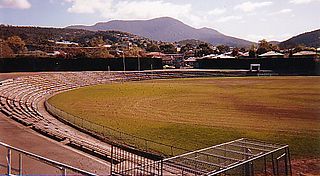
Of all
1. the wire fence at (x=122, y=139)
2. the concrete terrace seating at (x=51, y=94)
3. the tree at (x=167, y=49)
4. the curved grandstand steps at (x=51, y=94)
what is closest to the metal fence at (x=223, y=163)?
the wire fence at (x=122, y=139)

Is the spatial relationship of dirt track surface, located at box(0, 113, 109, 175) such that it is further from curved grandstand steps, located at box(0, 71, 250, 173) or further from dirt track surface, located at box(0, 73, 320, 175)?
curved grandstand steps, located at box(0, 71, 250, 173)

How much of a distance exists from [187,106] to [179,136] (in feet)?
27.2

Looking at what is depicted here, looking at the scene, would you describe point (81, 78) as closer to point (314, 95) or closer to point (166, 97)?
point (166, 97)

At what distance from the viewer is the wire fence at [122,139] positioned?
12301 mm

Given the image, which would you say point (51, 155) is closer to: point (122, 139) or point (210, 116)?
point (122, 139)

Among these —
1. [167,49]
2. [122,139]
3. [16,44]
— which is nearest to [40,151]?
[122,139]

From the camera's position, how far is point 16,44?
207 feet

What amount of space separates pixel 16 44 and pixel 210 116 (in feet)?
171

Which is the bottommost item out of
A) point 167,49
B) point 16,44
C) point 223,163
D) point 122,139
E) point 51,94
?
point 51,94

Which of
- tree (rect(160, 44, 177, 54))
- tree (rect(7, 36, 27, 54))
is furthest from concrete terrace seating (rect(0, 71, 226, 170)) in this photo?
tree (rect(160, 44, 177, 54))

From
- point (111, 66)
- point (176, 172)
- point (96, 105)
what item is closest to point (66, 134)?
point (176, 172)

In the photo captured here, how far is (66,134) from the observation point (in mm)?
14234

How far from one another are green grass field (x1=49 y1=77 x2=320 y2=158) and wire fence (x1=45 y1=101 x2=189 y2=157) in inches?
24.7

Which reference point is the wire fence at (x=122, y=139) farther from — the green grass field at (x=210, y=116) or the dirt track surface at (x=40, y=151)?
the dirt track surface at (x=40, y=151)
